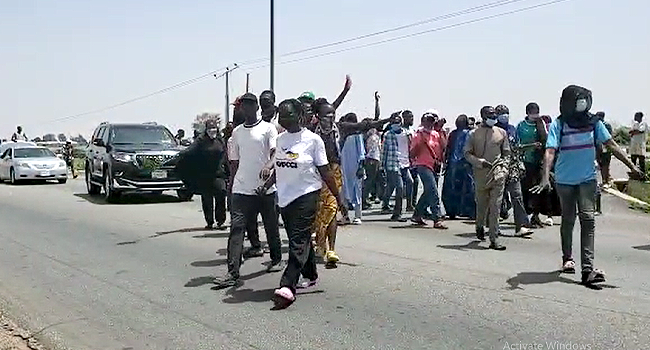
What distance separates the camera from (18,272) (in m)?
9.52

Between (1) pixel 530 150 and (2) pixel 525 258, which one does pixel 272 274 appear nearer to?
(2) pixel 525 258

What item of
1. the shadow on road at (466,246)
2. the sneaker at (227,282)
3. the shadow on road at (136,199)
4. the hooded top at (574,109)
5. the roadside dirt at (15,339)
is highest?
the hooded top at (574,109)

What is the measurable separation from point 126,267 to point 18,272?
1356 millimetres

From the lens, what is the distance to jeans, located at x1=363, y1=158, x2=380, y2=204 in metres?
15.5

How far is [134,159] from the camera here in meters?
17.9

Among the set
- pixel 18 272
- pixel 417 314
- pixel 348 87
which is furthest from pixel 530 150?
pixel 18 272

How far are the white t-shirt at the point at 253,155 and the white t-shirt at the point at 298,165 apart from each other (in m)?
0.68

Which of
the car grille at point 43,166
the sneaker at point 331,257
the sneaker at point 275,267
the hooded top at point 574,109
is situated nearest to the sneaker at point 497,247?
the sneaker at point 331,257

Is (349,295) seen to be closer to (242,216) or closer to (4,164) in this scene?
(242,216)

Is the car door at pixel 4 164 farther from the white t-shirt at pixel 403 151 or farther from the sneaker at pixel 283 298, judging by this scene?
the sneaker at pixel 283 298

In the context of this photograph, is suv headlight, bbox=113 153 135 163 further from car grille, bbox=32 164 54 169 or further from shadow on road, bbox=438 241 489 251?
shadow on road, bbox=438 241 489 251

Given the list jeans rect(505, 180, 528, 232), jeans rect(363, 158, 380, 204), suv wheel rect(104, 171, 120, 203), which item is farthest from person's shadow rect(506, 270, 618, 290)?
suv wheel rect(104, 171, 120, 203)

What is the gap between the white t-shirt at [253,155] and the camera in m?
7.79

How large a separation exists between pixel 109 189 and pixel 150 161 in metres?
1.29
